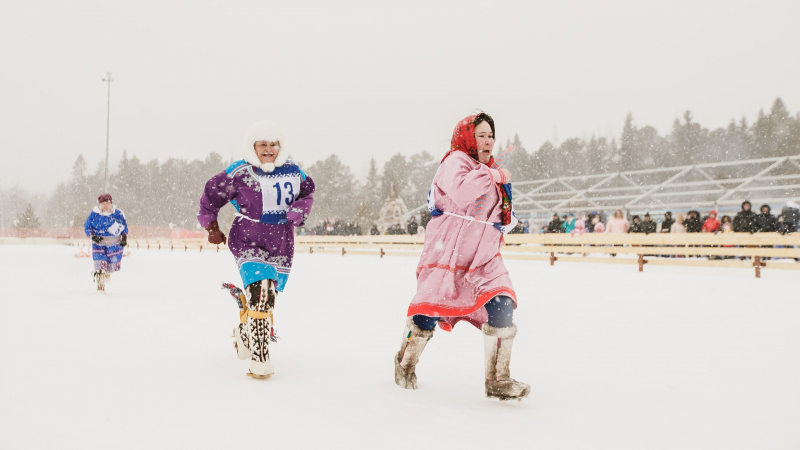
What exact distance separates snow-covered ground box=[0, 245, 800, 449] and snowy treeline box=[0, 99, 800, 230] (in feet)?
166

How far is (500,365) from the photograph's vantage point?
11.5 feet

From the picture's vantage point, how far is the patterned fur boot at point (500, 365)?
3.46 meters

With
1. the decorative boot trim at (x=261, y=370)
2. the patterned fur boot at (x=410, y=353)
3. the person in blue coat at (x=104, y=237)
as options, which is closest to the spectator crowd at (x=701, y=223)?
the person in blue coat at (x=104, y=237)

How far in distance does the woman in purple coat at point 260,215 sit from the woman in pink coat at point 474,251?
1.17 meters

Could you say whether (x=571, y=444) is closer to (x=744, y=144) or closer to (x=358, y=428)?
(x=358, y=428)

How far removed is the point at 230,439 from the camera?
111 inches

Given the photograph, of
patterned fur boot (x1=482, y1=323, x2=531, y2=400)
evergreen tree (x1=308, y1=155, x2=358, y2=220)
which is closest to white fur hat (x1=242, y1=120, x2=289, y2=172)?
patterned fur boot (x1=482, y1=323, x2=531, y2=400)

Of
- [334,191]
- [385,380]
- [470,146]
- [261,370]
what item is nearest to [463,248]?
[470,146]

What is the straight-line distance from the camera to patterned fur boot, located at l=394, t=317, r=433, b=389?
3716 millimetres

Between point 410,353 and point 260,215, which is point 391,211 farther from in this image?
point 410,353

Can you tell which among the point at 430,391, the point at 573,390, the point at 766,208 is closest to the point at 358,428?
the point at 430,391

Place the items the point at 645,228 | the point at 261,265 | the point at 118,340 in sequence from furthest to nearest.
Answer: the point at 645,228
the point at 118,340
the point at 261,265

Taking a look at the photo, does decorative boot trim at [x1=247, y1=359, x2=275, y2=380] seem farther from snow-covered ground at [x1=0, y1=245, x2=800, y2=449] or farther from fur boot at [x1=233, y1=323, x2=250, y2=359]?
fur boot at [x1=233, y1=323, x2=250, y2=359]

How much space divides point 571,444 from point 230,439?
1.60m
